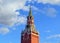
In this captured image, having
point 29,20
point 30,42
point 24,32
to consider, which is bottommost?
point 30,42

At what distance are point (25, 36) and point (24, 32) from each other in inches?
68.4

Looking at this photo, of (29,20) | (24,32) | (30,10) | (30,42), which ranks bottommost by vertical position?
(30,42)

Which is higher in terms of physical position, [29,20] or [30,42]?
[29,20]

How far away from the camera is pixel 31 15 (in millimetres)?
67875

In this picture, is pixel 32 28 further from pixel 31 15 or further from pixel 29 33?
pixel 31 15

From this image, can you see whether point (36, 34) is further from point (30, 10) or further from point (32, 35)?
point (30, 10)

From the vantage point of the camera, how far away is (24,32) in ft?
214

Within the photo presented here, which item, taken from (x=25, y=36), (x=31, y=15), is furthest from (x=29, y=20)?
(x=25, y=36)

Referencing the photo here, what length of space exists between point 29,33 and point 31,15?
8214mm

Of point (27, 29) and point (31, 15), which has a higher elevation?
point (31, 15)

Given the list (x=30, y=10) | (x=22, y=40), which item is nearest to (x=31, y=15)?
(x=30, y=10)

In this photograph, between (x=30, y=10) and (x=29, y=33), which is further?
(x=30, y=10)

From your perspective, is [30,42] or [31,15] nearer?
[30,42]

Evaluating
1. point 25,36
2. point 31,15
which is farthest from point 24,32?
point 31,15
